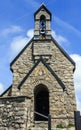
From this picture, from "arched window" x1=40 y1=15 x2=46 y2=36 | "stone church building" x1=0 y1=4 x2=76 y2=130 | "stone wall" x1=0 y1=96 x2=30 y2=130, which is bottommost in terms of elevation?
"stone wall" x1=0 y1=96 x2=30 y2=130

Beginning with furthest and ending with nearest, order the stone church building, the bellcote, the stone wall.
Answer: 1. the bellcote
2. the stone church building
3. the stone wall

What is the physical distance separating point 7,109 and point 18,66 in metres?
10.0

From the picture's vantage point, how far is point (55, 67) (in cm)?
1964

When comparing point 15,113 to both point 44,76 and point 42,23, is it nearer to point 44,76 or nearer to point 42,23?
point 44,76

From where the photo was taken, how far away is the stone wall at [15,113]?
31.8 feet

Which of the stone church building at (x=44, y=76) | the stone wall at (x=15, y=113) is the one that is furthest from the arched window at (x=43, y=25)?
the stone wall at (x=15, y=113)

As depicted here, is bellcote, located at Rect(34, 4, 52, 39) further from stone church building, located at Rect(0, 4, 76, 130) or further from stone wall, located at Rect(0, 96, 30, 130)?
stone wall, located at Rect(0, 96, 30, 130)

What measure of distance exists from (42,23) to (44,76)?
5.40m

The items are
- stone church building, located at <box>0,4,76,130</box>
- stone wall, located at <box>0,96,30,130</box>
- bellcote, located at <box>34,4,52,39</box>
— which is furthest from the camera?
bellcote, located at <box>34,4,52,39</box>

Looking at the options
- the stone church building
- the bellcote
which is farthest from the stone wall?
the bellcote

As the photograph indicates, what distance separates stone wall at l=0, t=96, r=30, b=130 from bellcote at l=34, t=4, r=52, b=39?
11.3 metres

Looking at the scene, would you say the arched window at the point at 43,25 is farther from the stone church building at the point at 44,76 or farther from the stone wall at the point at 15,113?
the stone wall at the point at 15,113

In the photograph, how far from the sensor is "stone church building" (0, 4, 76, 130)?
16.7 meters

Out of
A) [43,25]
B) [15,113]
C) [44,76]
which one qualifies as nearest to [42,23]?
[43,25]
